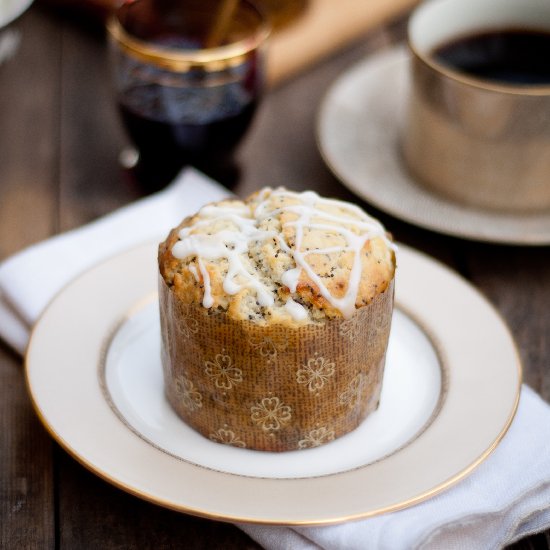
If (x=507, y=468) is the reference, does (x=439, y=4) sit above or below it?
above

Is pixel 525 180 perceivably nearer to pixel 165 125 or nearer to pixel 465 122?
pixel 465 122

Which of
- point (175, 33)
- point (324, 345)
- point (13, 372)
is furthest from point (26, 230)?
point (324, 345)

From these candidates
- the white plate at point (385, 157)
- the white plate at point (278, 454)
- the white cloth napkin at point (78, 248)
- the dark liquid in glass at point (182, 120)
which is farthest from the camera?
the dark liquid in glass at point (182, 120)

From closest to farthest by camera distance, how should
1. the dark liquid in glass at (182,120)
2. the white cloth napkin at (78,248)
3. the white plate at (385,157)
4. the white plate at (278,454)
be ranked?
the white plate at (278,454), the white cloth napkin at (78,248), the white plate at (385,157), the dark liquid in glass at (182,120)

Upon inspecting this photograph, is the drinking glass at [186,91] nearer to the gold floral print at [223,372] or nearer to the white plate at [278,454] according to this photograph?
the white plate at [278,454]

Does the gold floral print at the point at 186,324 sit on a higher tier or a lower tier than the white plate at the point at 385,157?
higher

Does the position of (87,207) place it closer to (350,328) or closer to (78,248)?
(78,248)

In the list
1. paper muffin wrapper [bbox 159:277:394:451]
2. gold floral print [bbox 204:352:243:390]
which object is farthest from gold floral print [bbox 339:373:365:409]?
gold floral print [bbox 204:352:243:390]

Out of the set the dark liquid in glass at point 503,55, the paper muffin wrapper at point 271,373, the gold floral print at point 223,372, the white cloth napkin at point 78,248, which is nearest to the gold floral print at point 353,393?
the paper muffin wrapper at point 271,373
